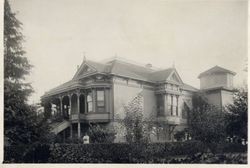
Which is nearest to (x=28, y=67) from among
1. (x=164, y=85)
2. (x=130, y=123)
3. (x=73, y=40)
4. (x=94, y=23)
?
(x=73, y=40)

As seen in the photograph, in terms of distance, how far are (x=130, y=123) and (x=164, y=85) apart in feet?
3.88

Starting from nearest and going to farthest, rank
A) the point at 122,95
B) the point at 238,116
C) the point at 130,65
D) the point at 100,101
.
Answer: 1. the point at 238,116
2. the point at 130,65
3. the point at 122,95
4. the point at 100,101

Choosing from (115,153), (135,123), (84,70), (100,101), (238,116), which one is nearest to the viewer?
(238,116)

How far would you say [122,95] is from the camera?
8.24 metres

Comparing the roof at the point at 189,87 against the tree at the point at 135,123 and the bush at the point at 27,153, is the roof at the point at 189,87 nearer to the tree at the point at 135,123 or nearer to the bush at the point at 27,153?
the tree at the point at 135,123

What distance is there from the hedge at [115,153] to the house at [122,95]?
13.4 inches

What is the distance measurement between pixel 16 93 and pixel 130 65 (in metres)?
2.20

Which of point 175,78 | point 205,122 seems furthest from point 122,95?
point 205,122

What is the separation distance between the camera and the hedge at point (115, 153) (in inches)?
281

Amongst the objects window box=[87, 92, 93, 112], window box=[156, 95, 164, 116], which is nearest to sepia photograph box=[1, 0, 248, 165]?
window box=[156, 95, 164, 116]

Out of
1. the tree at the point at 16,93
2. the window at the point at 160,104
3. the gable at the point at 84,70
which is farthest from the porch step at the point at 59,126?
the window at the point at 160,104

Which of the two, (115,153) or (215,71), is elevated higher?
(215,71)

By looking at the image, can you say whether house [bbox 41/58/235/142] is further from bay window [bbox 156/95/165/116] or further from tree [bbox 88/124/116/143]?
tree [bbox 88/124/116/143]

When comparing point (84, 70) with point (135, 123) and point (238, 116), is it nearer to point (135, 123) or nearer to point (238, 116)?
point (135, 123)
